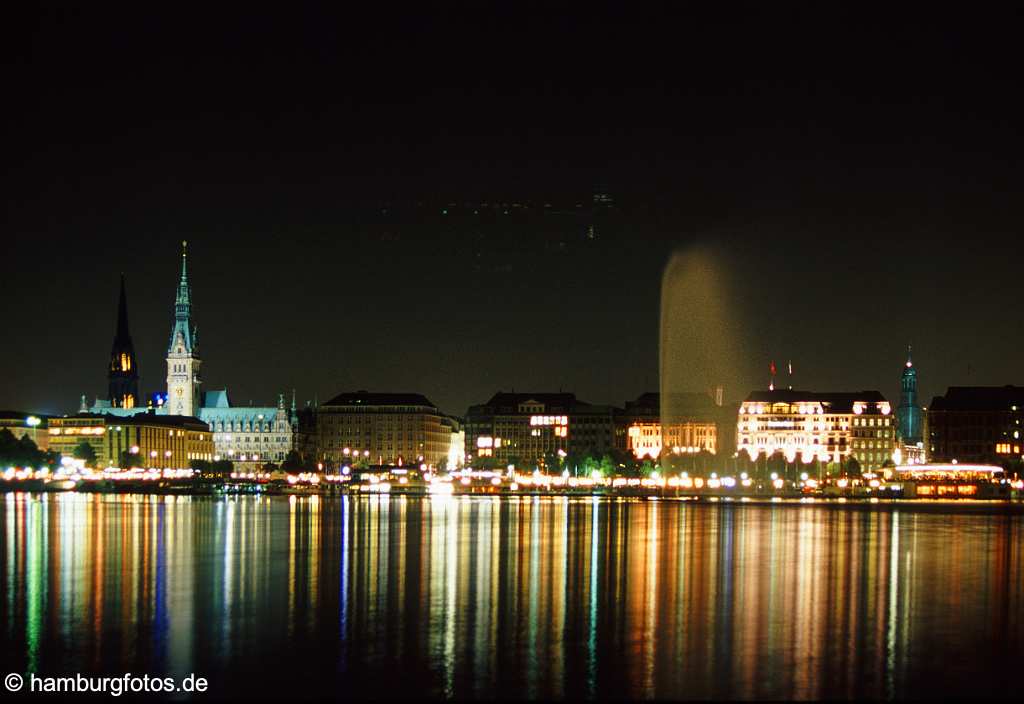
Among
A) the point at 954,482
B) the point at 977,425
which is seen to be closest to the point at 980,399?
the point at 977,425

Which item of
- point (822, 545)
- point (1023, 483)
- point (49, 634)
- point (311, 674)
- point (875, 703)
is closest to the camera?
point (875, 703)

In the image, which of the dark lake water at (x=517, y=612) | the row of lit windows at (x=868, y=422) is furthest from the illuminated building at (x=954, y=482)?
the dark lake water at (x=517, y=612)

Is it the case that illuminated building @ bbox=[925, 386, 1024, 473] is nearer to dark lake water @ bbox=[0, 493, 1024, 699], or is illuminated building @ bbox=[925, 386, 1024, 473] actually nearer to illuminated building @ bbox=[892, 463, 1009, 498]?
illuminated building @ bbox=[892, 463, 1009, 498]

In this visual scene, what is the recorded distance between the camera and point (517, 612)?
37688mm

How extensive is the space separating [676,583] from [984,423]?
15788cm

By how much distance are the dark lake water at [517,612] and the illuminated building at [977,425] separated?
12594cm

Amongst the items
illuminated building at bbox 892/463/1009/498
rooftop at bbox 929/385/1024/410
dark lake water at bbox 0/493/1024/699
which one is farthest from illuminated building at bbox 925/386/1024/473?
dark lake water at bbox 0/493/1024/699

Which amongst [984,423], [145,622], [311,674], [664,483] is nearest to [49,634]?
[145,622]

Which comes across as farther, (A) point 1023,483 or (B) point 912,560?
(A) point 1023,483

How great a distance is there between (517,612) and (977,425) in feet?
548

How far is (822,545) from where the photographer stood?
63406 mm

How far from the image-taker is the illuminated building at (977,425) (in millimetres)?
188500

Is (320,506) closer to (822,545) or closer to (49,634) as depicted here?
(822,545)

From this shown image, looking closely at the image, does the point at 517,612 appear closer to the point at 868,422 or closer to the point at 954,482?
the point at 954,482
